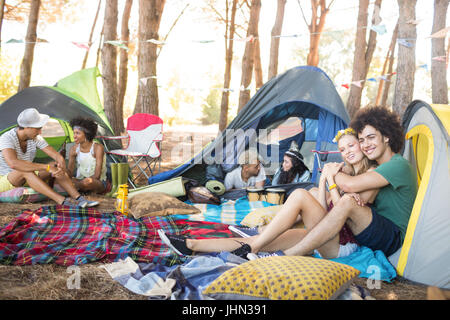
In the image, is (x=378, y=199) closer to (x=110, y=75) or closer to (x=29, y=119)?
(x=29, y=119)

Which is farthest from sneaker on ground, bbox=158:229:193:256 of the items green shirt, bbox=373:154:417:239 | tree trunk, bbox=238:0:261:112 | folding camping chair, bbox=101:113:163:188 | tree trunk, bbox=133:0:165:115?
tree trunk, bbox=238:0:261:112

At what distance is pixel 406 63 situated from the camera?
4734mm

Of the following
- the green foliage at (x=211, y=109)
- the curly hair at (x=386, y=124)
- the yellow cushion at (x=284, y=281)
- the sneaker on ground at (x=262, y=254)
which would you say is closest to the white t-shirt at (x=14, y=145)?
the sneaker on ground at (x=262, y=254)

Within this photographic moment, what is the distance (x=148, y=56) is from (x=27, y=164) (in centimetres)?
333

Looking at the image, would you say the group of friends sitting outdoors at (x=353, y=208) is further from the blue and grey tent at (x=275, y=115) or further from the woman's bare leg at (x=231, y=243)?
the blue and grey tent at (x=275, y=115)

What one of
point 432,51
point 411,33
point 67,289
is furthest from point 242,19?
point 67,289

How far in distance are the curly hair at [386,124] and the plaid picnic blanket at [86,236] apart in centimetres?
Result: 136

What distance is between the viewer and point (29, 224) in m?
2.91

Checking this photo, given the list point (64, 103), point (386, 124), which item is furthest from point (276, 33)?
point (386, 124)

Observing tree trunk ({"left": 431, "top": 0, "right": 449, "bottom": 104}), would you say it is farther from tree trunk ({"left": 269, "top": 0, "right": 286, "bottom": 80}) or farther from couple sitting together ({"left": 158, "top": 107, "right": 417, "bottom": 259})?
couple sitting together ({"left": 158, "top": 107, "right": 417, "bottom": 259})

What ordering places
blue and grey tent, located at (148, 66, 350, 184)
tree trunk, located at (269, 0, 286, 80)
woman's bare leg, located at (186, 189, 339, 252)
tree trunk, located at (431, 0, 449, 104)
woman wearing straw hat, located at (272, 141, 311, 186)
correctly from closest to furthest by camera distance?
woman's bare leg, located at (186, 189, 339, 252), blue and grey tent, located at (148, 66, 350, 184), woman wearing straw hat, located at (272, 141, 311, 186), tree trunk, located at (431, 0, 449, 104), tree trunk, located at (269, 0, 286, 80)

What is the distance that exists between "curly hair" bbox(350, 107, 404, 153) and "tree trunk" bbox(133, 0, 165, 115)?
4.46 m

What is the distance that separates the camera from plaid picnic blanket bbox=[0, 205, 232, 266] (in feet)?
7.98
